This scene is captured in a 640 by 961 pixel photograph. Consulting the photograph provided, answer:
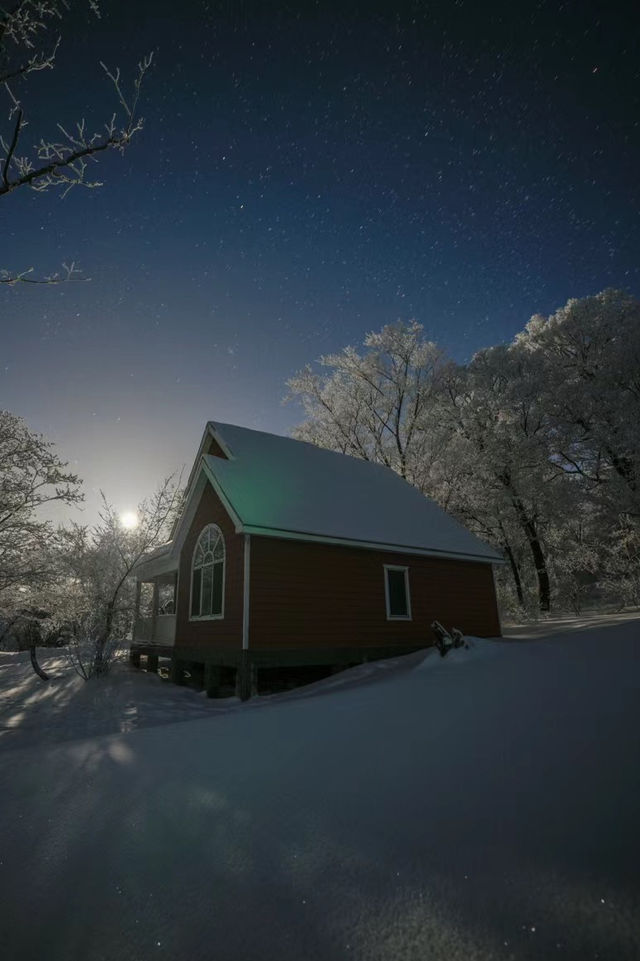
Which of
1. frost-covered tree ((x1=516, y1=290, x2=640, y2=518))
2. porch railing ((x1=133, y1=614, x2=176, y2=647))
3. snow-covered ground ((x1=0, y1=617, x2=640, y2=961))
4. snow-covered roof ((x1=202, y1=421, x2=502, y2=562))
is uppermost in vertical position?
frost-covered tree ((x1=516, y1=290, x2=640, y2=518))

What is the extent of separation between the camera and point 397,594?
13250mm

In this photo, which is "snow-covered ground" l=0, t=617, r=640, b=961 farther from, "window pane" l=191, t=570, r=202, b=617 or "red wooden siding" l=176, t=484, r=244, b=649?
"window pane" l=191, t=570, r=202, b=617

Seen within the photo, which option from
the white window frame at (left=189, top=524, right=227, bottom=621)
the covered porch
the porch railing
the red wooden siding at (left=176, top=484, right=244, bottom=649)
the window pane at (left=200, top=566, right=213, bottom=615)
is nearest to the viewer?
the red wooden siding at (left=176, top=484, right=244, bottom=649)

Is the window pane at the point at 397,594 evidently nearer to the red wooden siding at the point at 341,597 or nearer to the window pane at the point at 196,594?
the red wooden siding at the point at 341,597

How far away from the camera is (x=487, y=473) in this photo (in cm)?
2431

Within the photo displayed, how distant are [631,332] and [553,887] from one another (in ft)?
A: 82.2

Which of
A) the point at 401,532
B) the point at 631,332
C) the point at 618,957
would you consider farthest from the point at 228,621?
the point at 631,332

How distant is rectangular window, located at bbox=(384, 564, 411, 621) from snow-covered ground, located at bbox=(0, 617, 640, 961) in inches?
307

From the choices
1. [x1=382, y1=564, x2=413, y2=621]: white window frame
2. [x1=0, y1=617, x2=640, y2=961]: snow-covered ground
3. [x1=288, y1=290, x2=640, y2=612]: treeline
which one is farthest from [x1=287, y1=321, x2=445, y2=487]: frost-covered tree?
[x1=0, y1=617, x2=640, y2=961]: snow-covered ground

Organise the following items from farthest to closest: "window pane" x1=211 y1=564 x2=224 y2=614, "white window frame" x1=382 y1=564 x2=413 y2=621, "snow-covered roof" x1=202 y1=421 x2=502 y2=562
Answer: "white window frame" x1=382 y1=564 x2=413 y2=621 < "window pane" x1=211 y1=564 x2=224 y2=614 < "snow-covered roof" x1=202 y1=421 x2=502 y2=562

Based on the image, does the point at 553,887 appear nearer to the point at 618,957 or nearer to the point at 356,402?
the point at 618,957

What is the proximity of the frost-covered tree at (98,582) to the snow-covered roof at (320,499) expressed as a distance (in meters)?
5.56

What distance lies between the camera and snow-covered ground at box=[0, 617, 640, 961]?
1.86 meters

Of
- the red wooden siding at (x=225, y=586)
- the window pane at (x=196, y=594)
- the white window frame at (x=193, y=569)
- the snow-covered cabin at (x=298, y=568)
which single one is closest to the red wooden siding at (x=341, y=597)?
the snow-covered cabin at (x=298, y=568)
